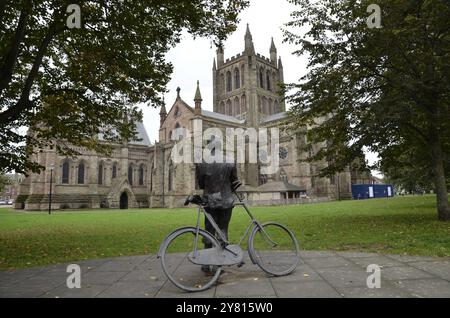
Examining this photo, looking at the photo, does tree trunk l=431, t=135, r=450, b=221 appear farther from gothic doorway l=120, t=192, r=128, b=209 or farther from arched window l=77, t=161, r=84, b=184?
arched window l=77, t=161, r=84, b=184

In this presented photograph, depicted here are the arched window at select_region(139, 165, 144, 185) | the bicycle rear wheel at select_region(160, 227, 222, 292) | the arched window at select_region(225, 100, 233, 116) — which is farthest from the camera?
the arched window at select_region(225, 100, 233, 116)

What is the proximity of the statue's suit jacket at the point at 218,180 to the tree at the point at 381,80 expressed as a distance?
22.9ft

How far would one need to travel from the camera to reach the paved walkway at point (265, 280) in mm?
4117

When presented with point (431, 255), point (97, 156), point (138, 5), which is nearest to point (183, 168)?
point (97, 156)

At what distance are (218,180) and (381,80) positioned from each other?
9634 mm

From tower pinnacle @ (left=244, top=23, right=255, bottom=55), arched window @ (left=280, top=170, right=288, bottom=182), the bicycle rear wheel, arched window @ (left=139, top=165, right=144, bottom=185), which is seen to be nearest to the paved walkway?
→ the bicycle rear wheel

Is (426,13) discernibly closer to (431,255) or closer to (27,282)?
(431,255)

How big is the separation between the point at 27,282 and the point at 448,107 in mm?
13707

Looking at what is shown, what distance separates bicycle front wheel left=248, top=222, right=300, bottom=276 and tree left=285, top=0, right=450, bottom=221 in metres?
5.48

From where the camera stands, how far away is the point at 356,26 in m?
12.1

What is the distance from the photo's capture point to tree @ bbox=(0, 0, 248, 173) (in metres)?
9.10

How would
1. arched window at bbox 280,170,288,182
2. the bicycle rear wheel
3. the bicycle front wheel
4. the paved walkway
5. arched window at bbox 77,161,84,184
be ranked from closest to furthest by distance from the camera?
the paved walkway
the bicycle rear wheel
the bicycle front wheel
arched window at bbox 77,161,84,184
arched window at bbox 280,170,288,182

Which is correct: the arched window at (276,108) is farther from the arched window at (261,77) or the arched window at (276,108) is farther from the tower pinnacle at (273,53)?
the tower pinnacle at (273,53)

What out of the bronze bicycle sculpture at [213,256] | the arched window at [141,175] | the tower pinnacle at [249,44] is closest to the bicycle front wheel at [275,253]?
the bronze bicycle sculpture at [213,256]
